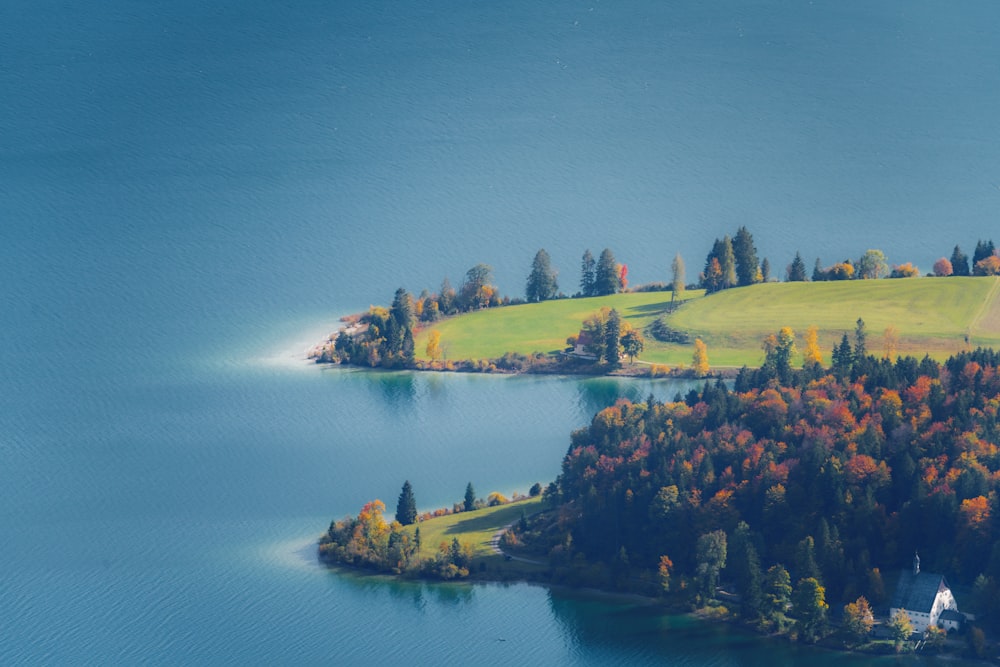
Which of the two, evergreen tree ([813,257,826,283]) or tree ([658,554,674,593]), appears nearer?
tree ([658,554,674,593])

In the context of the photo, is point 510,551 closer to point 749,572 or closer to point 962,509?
point 749,572

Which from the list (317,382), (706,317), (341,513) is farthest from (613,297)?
(341,513)

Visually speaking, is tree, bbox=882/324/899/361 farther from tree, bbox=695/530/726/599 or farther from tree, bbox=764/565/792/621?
tree, bbox=764/565/792/621

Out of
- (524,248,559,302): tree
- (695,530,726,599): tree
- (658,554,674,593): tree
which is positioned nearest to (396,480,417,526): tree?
(658,554,674,593): tree

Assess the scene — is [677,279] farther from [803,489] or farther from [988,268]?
[803,489]

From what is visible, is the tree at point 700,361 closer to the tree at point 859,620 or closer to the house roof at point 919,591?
the house roof at point 919,591

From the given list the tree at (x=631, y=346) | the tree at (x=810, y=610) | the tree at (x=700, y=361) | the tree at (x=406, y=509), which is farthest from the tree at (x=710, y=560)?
the tree at (x=631, y=346)

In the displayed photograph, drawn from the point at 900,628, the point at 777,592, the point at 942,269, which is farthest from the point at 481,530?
the point at 942,269
